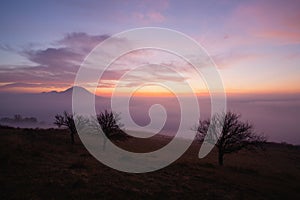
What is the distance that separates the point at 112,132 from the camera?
4544 centimetres

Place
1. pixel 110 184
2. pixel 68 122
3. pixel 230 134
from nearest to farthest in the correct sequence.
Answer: pixel 110 184 → pixel 230 134 → pixel 68 122

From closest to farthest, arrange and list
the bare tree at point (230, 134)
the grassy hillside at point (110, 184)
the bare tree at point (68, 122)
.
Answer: the grassy hillside at point (110, 184) < the bare tree at point (230, 134) < the bare tree at point (68, 122)

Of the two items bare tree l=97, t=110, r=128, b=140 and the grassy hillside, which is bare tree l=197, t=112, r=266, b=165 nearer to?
the grassy hillside

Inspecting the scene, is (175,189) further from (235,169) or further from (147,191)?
(235,169)

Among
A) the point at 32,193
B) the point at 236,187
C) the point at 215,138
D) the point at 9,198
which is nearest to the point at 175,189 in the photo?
the point at 236,187

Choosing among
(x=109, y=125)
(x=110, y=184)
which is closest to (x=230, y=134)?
(x=110, y=184)

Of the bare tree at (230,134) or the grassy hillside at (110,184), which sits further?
Result: the bare tree at (230,134)

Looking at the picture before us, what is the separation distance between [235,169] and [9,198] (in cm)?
2705

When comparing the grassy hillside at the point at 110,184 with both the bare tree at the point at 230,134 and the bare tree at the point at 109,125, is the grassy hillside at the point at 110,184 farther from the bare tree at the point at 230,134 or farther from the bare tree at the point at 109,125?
the bare tree at the point at 109,125

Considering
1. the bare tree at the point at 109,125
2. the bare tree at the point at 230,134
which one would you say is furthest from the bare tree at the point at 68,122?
the bare tree at the point at 230,134

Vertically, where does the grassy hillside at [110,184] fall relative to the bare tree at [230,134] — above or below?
below

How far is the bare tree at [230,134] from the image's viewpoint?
33125 millimetres

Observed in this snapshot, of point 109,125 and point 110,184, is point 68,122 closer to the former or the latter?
point 109,125

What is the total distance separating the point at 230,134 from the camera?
1308 inches
